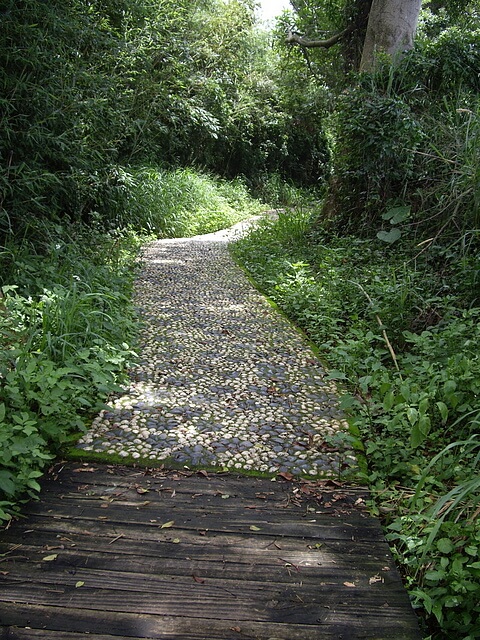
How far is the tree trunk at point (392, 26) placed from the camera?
21.6 feet

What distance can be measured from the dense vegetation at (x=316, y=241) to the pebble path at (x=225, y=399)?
0.17 meters

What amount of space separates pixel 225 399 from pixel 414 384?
112 centimetres

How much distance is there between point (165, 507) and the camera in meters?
2.10

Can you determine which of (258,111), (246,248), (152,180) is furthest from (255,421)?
(258,111)

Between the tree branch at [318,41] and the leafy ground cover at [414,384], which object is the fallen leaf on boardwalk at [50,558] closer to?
the leafy ground cover at [414,384]

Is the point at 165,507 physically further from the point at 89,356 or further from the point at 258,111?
the point at 258,111

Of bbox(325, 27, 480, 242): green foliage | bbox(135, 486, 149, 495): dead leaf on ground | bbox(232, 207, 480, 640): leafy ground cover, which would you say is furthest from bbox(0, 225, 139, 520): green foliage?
bbox(325, 27, 480, 242): green foliage

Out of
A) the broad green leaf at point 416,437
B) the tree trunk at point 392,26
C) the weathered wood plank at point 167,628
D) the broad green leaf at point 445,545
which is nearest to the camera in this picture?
the weathered wood plank at point 167,628

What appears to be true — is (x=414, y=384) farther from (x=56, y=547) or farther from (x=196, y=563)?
(x=56, y=547)

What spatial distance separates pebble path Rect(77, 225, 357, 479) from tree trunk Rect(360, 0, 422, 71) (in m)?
4.13

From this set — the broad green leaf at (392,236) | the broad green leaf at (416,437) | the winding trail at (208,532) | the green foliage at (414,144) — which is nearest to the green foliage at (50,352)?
the winding trail at (208,532)

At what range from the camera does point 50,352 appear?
2939 mm

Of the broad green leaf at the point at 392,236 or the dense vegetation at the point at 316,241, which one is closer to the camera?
the dense vegetation at the point at 316,241

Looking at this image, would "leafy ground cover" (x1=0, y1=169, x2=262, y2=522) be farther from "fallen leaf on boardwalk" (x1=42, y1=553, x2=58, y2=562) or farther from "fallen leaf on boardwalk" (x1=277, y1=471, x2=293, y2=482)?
"fallen leaf on boardwalk" (x1=277, y1=471, x2=293, y2=482)
